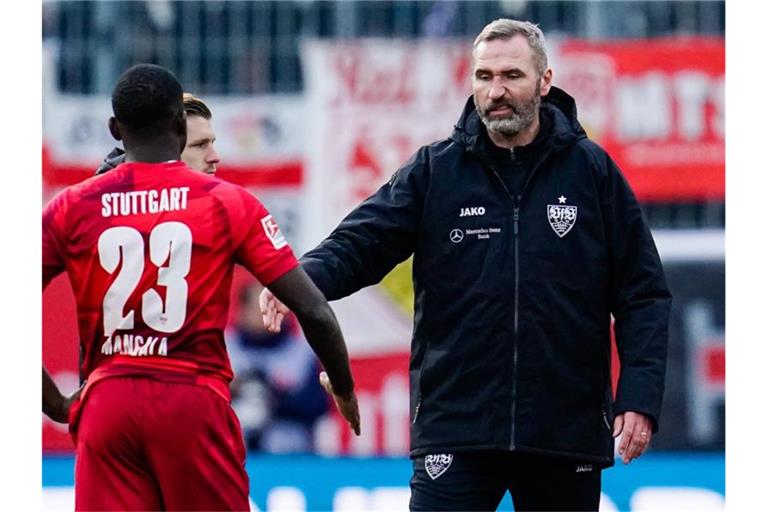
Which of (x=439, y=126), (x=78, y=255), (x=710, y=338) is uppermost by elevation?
(x=439, y=126)

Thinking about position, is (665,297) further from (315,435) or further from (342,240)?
(315,435)

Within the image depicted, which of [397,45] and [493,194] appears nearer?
[493,194]

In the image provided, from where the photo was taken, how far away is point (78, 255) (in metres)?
4.98

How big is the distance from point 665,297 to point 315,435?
11.6m

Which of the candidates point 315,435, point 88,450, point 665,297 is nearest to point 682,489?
point 315,435

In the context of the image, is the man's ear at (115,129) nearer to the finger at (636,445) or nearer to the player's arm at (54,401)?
the player's arm at (54,401)

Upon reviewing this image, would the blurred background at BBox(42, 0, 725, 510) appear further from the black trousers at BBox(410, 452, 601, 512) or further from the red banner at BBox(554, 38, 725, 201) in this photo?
the black trousers at BBox(410, 452, 601, 512)

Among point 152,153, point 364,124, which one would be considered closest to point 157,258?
point 152,153

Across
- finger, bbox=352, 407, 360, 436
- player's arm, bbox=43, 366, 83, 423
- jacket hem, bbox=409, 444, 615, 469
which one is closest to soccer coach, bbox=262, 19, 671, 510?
jacket hem, bbox=409, 444, 615, 469

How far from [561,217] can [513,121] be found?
378mm

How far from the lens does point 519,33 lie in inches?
229

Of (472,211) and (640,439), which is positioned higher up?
(472,211)

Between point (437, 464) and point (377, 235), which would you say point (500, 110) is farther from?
point (437, 464)

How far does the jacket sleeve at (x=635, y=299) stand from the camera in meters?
5.64
